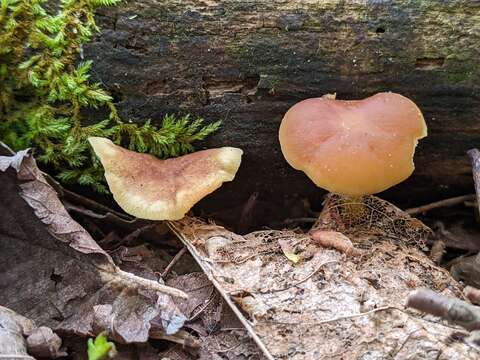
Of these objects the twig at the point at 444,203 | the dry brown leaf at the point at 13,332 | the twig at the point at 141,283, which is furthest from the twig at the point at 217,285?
the twig at the point at 444,203

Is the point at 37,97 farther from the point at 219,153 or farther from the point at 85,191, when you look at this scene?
the point at 219,153

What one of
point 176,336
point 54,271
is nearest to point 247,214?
point 176,336

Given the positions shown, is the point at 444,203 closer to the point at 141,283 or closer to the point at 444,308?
the point at 444,308

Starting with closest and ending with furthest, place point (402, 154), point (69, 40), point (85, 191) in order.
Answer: point (402, 154) → point (69, 40) → point (85, 191)

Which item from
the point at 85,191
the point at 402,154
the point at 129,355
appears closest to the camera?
the point at 129,355

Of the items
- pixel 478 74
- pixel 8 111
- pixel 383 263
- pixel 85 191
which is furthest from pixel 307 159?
pixel 8 111

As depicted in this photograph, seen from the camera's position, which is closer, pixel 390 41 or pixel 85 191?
pixel 390 41
